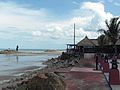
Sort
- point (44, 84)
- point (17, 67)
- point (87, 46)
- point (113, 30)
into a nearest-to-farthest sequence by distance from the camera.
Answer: point (44, 84)
point (17, 67)
point (113, 30)
point (87, 46)

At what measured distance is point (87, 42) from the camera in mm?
55531

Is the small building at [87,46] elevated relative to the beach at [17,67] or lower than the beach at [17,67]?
elevated

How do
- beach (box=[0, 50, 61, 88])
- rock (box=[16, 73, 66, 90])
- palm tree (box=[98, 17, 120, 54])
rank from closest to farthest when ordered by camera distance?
1. rock (box=[16, 73, 66, 90])
2. beach (box=[0, 50, 61, 88])
3. palm tree (box=[98, 17, 120, 54])

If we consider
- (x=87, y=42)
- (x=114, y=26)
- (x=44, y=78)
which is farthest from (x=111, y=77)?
(x=87, y=42)

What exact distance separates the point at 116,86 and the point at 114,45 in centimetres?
3684

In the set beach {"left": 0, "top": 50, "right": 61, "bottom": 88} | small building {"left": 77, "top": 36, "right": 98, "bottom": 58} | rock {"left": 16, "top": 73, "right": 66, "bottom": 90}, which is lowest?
beach {"left": 0, "top": 50, "right": 61, "bottom": 88}

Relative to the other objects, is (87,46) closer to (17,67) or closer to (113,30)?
(113,30)

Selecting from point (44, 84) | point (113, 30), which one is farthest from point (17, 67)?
point (44, 84)

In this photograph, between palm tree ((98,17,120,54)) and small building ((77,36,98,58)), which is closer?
palm tree ((98,17,120,54))

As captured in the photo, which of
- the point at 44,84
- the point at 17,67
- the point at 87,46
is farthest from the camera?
the point at 87,46

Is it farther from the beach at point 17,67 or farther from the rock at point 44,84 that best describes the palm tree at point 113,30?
the rock at point 44,84

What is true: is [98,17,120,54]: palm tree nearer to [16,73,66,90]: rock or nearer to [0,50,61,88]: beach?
[0,50,61,88]: beach

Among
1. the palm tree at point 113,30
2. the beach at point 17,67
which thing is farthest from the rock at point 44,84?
the palm tree at point 113,30

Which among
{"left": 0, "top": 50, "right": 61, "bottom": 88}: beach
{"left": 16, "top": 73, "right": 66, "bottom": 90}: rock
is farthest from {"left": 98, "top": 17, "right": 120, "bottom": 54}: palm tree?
{"left": 16, "top": 73, "right": 66, "bottom": 90}: rock
